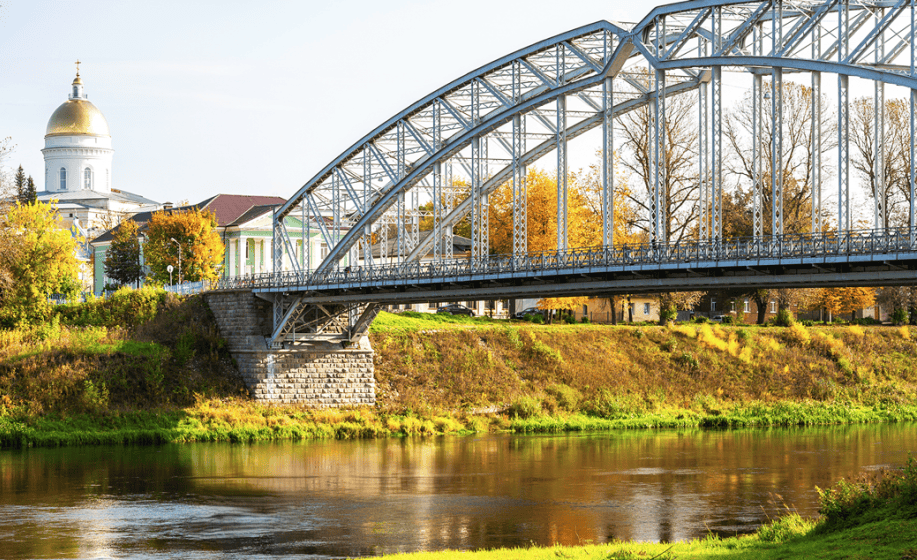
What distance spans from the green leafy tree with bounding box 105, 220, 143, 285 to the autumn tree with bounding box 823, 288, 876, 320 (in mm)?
47419

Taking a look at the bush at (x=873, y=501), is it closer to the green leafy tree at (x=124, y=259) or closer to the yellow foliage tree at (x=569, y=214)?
the yellow foliage tree at (x=569, y=214)

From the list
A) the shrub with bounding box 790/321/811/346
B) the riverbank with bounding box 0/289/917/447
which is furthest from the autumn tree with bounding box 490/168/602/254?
the shrub with bounding box 790/321/811/346

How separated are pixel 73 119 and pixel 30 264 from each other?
75473mm

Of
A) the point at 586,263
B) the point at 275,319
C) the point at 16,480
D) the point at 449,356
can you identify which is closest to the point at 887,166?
the point at 586,263

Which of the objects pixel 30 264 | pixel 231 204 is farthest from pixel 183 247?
pixel 30 264

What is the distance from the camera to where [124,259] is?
80938mm

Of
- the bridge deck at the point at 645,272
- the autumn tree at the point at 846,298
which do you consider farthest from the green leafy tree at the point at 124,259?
the autumn tree at the point at 846,298

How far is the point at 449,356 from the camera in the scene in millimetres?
52875

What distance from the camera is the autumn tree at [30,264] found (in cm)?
5031

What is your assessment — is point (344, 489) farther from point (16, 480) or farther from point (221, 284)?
point (221, 284)

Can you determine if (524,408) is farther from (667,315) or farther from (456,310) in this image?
(456,310)

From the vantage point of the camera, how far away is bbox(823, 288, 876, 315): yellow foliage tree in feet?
→ 219

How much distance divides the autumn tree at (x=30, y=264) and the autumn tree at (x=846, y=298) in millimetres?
43915

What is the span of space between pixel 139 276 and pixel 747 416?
152 feet
